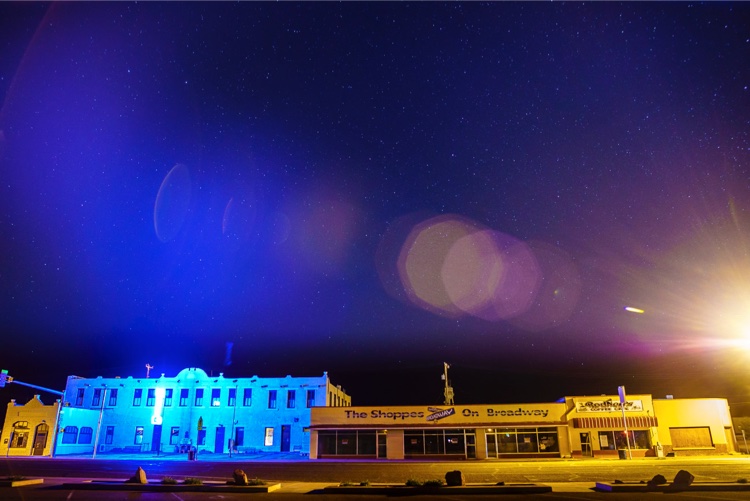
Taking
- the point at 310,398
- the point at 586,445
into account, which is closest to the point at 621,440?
the point at 586,445

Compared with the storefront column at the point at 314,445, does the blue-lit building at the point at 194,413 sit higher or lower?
higher

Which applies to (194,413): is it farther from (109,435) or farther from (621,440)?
(621,440)

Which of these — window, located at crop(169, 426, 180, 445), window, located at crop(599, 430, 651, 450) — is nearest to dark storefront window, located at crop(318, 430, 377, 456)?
window, located at crop(169, 426, 180, 445)

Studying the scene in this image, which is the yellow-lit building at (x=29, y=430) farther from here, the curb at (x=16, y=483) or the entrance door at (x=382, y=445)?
the curb at (x=16, y=483)

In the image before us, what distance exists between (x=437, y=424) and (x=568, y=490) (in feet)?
92.2

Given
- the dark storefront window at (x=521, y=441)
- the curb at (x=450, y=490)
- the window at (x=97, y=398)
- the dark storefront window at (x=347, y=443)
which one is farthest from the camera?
the window at (x=97, y=398)

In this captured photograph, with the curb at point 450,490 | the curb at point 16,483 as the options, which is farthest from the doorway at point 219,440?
the curb at point 450,490

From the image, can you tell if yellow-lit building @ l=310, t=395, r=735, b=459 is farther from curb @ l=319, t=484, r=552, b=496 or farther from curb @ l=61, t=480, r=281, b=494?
curb @ l=319, t=484, r=552, b=496

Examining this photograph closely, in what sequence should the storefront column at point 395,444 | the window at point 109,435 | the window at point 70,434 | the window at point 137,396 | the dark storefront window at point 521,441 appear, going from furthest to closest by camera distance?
the window at point 137,396 < the window at point 109,435 < the window at point 70,434 < the storefront column at point 395,444 < the dark storefront window at point 521,441

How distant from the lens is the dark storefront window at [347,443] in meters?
44.8

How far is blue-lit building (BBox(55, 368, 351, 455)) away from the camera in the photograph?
177 feet

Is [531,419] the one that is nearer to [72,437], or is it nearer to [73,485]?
[73,485]

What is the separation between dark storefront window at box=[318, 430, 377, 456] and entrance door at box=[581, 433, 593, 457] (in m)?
17.2

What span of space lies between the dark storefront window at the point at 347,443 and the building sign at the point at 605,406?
17.9 m
